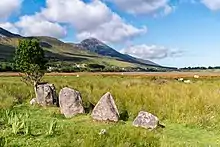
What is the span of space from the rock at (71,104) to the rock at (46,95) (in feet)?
9.30

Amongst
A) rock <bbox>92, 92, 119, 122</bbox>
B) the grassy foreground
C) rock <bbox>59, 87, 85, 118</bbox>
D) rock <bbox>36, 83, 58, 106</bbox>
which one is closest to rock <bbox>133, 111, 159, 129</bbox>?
the grassy foreground

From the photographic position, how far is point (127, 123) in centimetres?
1652

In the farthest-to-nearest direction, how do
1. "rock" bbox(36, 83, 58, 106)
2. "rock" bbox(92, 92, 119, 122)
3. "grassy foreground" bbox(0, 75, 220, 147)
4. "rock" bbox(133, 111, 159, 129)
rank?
"rock" bbox(36, 83, 58, 106), "rock" bbox(92, 92, 119, 122), "rock" bbox(133, 111, 159, 129), "grassy foreground" bbox(0, 75, 220, 147)

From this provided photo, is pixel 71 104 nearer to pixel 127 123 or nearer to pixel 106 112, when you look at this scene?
Answer: pixel 106 112

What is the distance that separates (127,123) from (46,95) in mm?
7862

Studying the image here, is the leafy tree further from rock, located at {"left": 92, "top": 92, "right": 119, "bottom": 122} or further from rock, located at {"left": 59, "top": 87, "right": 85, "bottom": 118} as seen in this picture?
rock, located at {"left": 92, "top": 92, "right": 119, "bottom": 122}

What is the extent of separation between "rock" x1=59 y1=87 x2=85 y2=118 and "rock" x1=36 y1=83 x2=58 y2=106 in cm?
283

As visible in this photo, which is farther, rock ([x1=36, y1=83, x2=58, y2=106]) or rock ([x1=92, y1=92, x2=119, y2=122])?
rock ([x1=36, y1=83, x2=58, y2=106])

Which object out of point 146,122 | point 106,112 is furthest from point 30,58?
point 146,122

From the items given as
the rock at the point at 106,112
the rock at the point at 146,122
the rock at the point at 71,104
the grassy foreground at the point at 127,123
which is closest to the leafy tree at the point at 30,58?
the grassy foreground at the point at 127,123

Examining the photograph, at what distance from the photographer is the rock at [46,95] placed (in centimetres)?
2275

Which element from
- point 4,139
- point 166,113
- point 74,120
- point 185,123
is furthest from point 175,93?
point 4,139

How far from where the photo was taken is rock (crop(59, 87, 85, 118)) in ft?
63.4

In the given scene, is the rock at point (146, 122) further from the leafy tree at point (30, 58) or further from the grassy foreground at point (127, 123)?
the leafy tree at point (30, 58)
